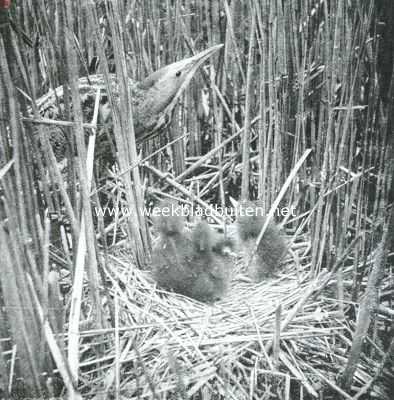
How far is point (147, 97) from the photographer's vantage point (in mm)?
1377

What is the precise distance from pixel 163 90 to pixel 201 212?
1.16 ft

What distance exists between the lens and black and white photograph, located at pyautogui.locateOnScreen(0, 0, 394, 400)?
673 millimetres

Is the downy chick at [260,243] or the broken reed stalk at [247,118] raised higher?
the broken reed stalk at [247,118]

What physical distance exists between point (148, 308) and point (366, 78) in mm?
679

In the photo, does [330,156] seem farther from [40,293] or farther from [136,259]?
[40,293]

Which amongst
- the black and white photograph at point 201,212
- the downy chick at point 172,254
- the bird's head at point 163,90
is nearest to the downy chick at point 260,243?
the black and white photograph at point 201,212

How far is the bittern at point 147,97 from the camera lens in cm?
130

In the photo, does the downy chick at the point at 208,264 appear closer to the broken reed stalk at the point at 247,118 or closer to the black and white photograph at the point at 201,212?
the black and white photograph at the point at 201,212

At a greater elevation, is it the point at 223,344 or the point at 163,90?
the point at 163,90

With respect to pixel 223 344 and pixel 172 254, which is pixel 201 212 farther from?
pixel 223 344

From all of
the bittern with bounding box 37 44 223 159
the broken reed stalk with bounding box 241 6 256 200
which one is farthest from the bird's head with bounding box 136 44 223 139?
the broken reed stalk with bounding box 241 6 256 200

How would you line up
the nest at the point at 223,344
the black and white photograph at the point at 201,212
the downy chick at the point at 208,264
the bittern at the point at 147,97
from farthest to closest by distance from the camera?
the bittern at the point at 147,97 < the downy chick at the point at 208,264 < the nest at the point at 223,344 < the black and white photograph at the point at 201,212

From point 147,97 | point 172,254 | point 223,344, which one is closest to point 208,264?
point 172,254

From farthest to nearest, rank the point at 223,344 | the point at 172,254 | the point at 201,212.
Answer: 1. the point at 201,212
2. the point at 172,254
3. the point at 223,344
